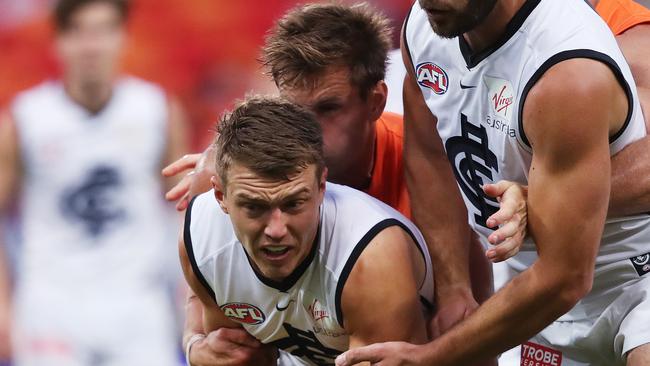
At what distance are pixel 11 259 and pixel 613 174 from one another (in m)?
2.67

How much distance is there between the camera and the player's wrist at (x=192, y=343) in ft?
10.7

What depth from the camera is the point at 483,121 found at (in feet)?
9.32

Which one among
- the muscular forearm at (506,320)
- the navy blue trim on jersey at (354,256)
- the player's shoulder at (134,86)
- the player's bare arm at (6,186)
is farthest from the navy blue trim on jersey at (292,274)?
the player's bare arm at (6,186)

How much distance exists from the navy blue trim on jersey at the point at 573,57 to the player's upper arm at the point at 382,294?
0.42m

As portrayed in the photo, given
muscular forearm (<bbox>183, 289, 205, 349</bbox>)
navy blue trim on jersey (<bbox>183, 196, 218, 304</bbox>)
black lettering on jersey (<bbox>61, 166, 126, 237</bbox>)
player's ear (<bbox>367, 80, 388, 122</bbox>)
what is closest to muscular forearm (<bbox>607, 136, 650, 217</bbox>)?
player's ear (<bbox>367, 80, 388, 122</bbox>)

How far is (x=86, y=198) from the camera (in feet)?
15.1

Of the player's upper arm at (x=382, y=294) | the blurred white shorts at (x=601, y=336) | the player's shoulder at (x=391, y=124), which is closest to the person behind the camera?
the player's upper arm at (x=382, y=294)

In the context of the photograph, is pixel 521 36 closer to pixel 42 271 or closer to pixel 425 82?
pixel 425 82

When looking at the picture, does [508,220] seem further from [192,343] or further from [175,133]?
[175,133]

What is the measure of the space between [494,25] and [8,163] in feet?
8.23

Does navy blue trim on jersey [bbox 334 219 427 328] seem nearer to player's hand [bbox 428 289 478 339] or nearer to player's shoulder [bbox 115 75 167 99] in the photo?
player's hand [bbox 428 289 478 339]

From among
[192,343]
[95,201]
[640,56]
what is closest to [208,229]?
[192,343]

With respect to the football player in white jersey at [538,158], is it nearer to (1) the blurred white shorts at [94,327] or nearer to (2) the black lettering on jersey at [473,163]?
(2) the black lettering on jersey at [473,163]

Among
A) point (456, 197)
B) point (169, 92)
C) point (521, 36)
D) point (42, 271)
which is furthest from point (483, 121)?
point (42, 271)
